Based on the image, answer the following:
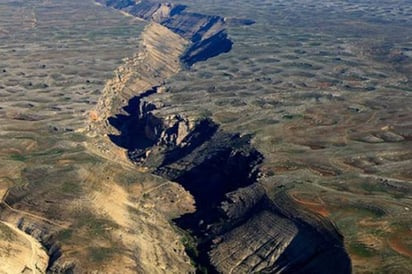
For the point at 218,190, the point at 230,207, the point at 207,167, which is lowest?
the point at 218,190

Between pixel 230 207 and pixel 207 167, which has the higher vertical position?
pixel 230 207

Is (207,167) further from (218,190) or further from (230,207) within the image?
(230,207)

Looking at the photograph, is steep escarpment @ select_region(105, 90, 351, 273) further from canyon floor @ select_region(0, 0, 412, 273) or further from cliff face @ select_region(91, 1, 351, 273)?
canyon floor @ select_region(0, 0, 412, 273)

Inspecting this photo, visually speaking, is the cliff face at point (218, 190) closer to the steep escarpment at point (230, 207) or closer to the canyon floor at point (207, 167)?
the steep escarpment at point (230, 207)

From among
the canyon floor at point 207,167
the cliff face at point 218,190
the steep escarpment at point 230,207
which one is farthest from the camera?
the cliff face at point 218,190

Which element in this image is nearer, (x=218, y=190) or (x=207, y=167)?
(x=218, y=190)

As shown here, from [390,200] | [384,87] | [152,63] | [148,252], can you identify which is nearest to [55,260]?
[148,252]

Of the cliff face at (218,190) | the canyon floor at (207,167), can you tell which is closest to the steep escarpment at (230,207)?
the cliff face at (218,190)

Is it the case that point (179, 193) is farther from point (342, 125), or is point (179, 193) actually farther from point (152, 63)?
point (152, 63)

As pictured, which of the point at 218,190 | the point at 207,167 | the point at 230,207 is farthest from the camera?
the point at 207,167

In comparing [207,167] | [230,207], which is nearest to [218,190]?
[207,167]
